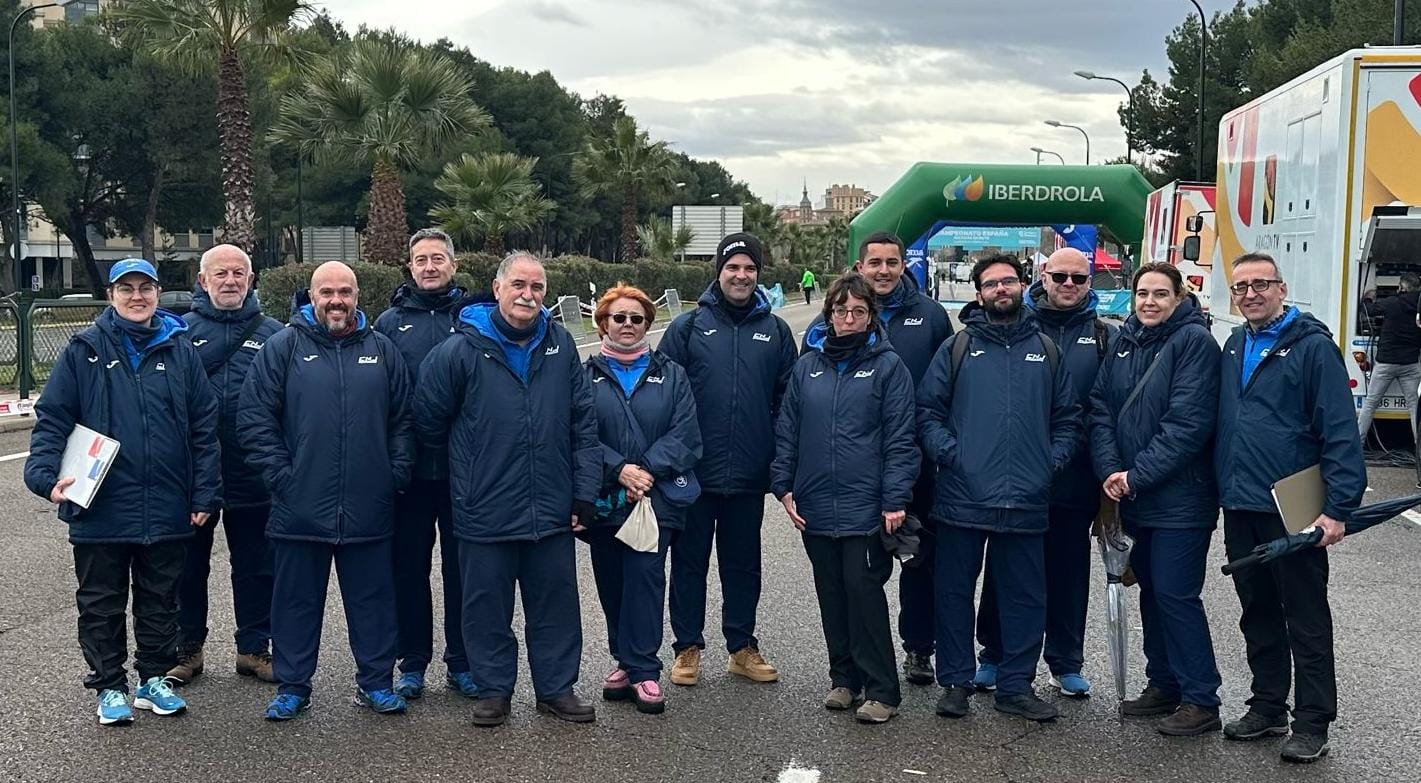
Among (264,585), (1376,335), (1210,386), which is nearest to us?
(1210,386)

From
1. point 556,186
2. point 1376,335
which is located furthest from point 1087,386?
point 556,186

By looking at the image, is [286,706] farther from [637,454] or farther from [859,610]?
[859,610]

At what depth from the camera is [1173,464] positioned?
5.36 metres

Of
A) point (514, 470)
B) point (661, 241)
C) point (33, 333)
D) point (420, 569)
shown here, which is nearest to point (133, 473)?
point (420, 569)

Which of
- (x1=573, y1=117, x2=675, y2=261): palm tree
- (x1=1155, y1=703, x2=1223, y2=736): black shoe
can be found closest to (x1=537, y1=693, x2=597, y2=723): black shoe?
(x1=1155, y1=703, x2=1223, y2=736): black shoe

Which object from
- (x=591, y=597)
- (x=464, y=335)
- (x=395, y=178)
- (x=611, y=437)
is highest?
(x=395, y=178)

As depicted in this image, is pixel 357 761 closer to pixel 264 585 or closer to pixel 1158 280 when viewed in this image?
pixel 264 585

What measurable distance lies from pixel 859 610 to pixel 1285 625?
5.23 ft

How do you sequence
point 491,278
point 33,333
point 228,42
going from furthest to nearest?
point 491,278, point 228,42, point 33,333

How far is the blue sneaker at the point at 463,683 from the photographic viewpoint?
593 cm

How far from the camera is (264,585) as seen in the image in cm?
620

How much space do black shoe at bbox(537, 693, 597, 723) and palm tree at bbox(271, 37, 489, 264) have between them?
25430 millimetres

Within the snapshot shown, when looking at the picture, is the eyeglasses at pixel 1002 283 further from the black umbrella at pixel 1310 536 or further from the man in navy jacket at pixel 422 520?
the man in navy jacket at pixel 422 520

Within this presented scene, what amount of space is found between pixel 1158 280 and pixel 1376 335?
808cm
